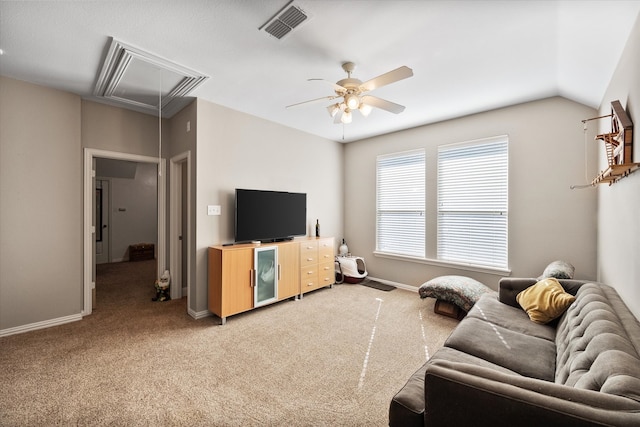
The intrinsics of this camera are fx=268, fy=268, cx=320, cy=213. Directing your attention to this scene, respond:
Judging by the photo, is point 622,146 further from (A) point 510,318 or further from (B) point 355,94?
(B) point 355,94

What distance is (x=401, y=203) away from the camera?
4652 mm

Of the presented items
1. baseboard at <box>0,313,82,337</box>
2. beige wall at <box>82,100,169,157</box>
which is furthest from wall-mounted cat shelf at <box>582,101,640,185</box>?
baseboard at <box>0,313,82,337</box>

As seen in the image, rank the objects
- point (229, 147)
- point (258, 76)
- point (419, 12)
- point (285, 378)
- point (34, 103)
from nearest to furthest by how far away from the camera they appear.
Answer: point (419, 12)
point (285, 378)
point (258, 76)
point (34, 103)
point (229, 147)

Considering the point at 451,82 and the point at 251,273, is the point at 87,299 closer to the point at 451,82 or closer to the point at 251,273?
the point at 251,273

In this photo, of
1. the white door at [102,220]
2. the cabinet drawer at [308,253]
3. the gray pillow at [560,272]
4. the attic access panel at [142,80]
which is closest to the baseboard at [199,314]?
the cabinet drawer at [308,253]

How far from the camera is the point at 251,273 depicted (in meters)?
3.41

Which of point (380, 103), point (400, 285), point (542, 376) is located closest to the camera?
point (542, 376)

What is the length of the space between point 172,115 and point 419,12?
355 cm

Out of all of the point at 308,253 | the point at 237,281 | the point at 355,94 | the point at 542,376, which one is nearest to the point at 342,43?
the point at 355,94

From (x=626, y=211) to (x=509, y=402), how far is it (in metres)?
1.77

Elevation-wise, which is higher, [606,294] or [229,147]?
[229,147]

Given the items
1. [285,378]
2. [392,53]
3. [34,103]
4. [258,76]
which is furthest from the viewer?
[34,103]

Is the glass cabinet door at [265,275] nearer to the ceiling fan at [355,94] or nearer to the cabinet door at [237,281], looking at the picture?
the cabinet door at [237,281]

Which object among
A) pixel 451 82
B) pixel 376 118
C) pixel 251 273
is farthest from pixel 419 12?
pixel 251 273
